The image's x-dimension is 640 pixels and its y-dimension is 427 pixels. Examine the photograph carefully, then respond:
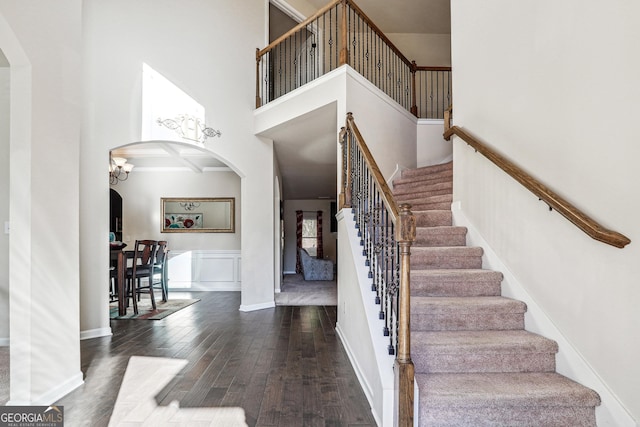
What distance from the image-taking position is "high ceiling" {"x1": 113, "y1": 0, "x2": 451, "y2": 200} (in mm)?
5211

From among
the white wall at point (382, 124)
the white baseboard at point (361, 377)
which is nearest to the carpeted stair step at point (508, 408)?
the white baseboard at point (361, 377)

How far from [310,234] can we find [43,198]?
30.7 feet

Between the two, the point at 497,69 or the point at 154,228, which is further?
the point at 154,228

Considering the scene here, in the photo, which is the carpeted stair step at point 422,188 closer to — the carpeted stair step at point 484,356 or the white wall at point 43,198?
the carpeted stair step at point 484,356

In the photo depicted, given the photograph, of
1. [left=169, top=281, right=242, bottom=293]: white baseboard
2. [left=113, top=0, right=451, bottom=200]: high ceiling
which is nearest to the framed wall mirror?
[left=113, top=0, right=451, bottom=200]: high ceiling

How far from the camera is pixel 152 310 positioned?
5.26m

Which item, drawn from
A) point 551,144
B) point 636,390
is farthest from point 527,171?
point 636,390

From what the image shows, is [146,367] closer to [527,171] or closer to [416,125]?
[527,171]

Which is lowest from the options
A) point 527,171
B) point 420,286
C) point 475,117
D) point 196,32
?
point 420,286

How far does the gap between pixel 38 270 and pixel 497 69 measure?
12.1 ft

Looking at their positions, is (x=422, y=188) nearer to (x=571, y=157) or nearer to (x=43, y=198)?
(x=571, y=157)

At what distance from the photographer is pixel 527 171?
252cm

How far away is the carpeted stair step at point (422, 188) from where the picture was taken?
410 centimetres

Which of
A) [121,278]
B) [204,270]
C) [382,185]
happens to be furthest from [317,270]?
[382,185]
